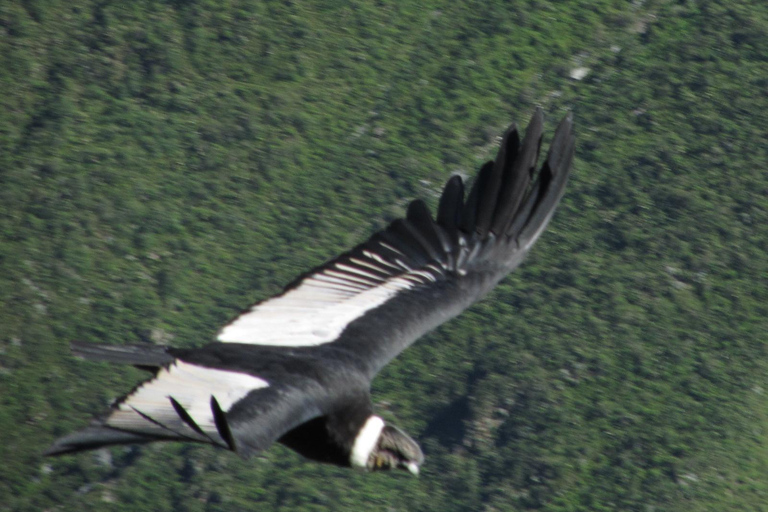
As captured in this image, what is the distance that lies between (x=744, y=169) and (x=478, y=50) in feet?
7.68

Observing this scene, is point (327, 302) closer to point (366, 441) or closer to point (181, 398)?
point (366, 441)

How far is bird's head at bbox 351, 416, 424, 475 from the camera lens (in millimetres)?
5586

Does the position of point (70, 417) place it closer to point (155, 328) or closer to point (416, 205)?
point (155, 328)

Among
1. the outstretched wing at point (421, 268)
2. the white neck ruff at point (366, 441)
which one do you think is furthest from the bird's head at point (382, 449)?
the outstretched wing at point (421, 268)

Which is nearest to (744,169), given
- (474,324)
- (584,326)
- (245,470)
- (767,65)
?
(767,65)

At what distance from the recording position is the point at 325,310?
5926mm

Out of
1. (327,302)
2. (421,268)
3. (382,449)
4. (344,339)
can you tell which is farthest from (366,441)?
(421,268)

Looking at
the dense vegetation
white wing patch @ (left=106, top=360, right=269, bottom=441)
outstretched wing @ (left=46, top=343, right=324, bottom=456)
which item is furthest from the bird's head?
the dense vegetation

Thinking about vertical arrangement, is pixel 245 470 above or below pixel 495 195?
below

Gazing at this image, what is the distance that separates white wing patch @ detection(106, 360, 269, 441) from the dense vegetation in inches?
113

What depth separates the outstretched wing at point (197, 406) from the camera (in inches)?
161

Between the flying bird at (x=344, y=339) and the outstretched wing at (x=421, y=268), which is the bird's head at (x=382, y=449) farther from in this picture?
the outstretched wing at (x=421, y=268)

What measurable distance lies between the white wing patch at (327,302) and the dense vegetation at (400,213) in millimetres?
2207

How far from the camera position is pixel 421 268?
631cm
